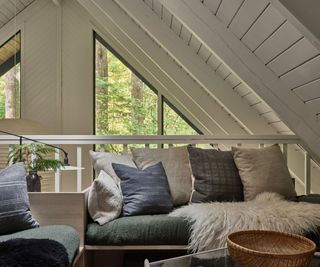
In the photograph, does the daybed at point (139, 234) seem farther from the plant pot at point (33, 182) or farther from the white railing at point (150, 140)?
the white railing at point (150, 140)

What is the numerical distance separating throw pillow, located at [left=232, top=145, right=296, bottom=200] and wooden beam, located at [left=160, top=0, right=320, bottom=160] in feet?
1.37

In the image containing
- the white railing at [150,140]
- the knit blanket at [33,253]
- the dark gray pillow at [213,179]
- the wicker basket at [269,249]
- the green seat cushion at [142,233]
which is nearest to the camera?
the wicker basket at [269,249]

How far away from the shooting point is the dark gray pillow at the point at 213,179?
2553 millimetres

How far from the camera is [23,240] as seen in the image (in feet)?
5.56

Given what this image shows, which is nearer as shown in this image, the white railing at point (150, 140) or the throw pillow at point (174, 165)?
the throw pillow at point (174, 165)

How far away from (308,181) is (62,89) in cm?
367

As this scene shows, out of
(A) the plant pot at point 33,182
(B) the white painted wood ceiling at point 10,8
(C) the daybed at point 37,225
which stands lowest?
(C) the daybed at point 37,225

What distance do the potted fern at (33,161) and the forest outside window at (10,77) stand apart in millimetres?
2964

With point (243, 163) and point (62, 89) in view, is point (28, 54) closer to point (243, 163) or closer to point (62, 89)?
point (62, 89)

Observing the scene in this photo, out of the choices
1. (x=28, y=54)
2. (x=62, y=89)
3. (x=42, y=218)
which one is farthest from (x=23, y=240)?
(x=28, y=54)

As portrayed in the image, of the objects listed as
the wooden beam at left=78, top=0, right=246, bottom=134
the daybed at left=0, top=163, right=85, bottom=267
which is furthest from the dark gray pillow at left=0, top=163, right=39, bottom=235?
the wooden beam at left=78, top=0, right=246, bottom=134

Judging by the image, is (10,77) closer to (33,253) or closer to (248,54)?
(248,54)

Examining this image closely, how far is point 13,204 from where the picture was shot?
2.02 m

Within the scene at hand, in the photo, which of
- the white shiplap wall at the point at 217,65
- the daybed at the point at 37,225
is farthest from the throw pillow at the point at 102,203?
the white shiplap wall at the point at 217,65
